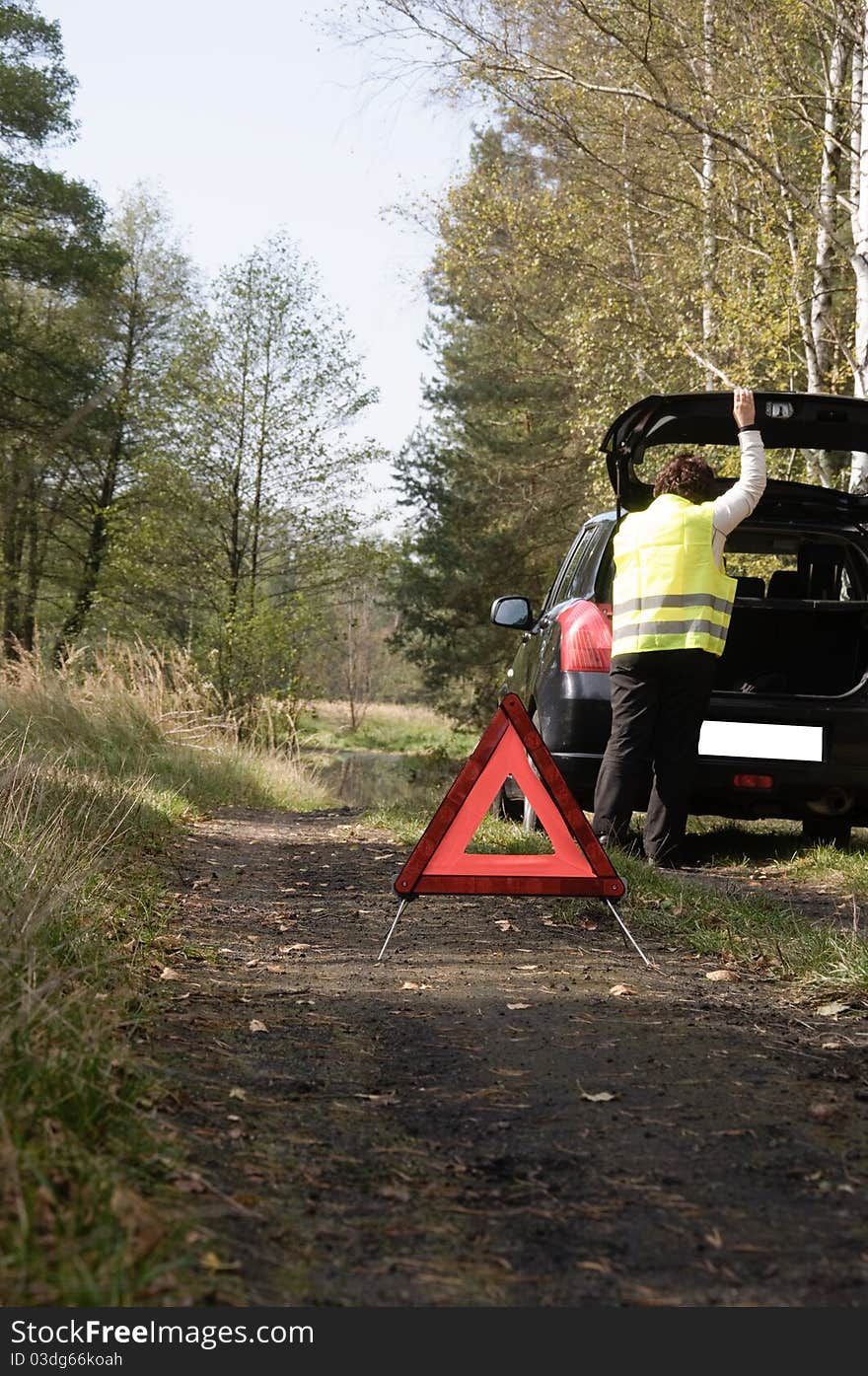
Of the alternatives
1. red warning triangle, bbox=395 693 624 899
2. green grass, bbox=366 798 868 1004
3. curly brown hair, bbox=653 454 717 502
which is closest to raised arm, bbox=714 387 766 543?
curly brown hair, bbox=653 454 717 502

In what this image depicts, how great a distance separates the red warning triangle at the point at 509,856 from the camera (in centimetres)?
490

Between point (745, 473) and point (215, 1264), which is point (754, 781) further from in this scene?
point (215, 1264)

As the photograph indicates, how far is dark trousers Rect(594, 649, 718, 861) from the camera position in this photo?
22.7 ft

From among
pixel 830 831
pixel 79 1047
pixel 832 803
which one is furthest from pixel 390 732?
pixel 79 1047

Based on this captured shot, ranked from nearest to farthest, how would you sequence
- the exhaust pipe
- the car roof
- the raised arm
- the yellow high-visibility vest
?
the raised arm, the yellow high-visibility vest, the car roof, the exhaust pipe

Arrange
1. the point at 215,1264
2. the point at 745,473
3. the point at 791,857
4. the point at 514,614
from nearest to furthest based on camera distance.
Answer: the point at 215,1264 < the point at 745,473 < the point at 791,857 < the point at 514,614

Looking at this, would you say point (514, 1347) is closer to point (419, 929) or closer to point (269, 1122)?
point (269, 1122)

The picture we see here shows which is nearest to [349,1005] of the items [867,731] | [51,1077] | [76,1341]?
[51,1077]

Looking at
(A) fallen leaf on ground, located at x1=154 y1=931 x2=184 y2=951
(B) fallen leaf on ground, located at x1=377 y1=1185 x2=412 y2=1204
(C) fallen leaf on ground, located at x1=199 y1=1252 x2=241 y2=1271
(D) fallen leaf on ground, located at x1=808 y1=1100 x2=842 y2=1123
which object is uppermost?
(C) fallen leaf on ground, located at x1=199 y1=1252 x2=241 y2=1271

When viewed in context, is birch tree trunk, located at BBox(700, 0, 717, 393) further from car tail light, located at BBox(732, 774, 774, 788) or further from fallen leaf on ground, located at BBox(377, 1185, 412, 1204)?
fallen leaf on ground, located at BBox(377, 1185, 412, 1204)

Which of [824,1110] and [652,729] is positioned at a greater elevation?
[652,729]

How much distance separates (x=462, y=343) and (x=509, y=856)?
3543cm

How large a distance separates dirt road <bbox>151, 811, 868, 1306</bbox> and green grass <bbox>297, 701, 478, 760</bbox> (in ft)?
114

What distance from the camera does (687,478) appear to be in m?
6.99
